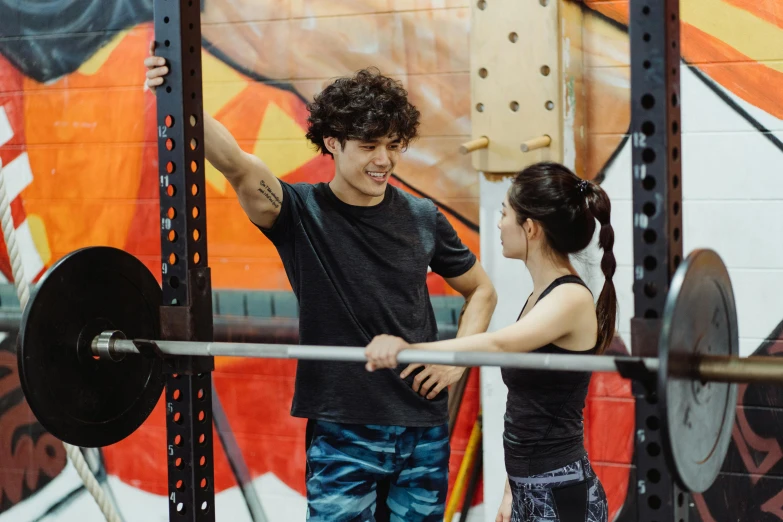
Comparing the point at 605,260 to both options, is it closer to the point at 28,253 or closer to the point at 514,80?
the point at 514,80

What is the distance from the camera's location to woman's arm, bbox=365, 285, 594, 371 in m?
1.75

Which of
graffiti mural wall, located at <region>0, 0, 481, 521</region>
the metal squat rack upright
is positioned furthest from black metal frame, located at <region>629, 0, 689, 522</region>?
graffiti mural wall, located at <region>0, 0, 481, 521</region>

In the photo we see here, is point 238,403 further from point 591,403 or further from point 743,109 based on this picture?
point 743,109

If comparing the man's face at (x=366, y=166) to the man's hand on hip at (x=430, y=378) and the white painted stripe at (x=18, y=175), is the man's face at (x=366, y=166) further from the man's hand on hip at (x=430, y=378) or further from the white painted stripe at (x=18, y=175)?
the white painted stripe at (x=18, y=175)

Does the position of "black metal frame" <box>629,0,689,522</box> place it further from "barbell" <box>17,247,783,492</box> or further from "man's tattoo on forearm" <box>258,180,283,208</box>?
"man's tattoo on forearm" <box>258,180,283,208</box>

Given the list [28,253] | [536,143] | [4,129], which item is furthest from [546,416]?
[4,129]

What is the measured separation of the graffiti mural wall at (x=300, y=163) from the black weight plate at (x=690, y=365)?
1225 mm

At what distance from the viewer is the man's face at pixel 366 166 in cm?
212

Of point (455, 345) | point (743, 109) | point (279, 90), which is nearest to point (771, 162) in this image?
point (743, 109)

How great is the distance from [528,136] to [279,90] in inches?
35.3

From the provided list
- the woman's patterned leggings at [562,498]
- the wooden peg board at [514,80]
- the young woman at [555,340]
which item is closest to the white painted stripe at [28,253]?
the wooden peg board at [514,80]

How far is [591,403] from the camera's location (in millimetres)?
2797

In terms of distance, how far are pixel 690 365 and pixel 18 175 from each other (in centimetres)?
276

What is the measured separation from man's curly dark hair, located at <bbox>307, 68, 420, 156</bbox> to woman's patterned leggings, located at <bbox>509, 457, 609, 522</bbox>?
2.76 ft
